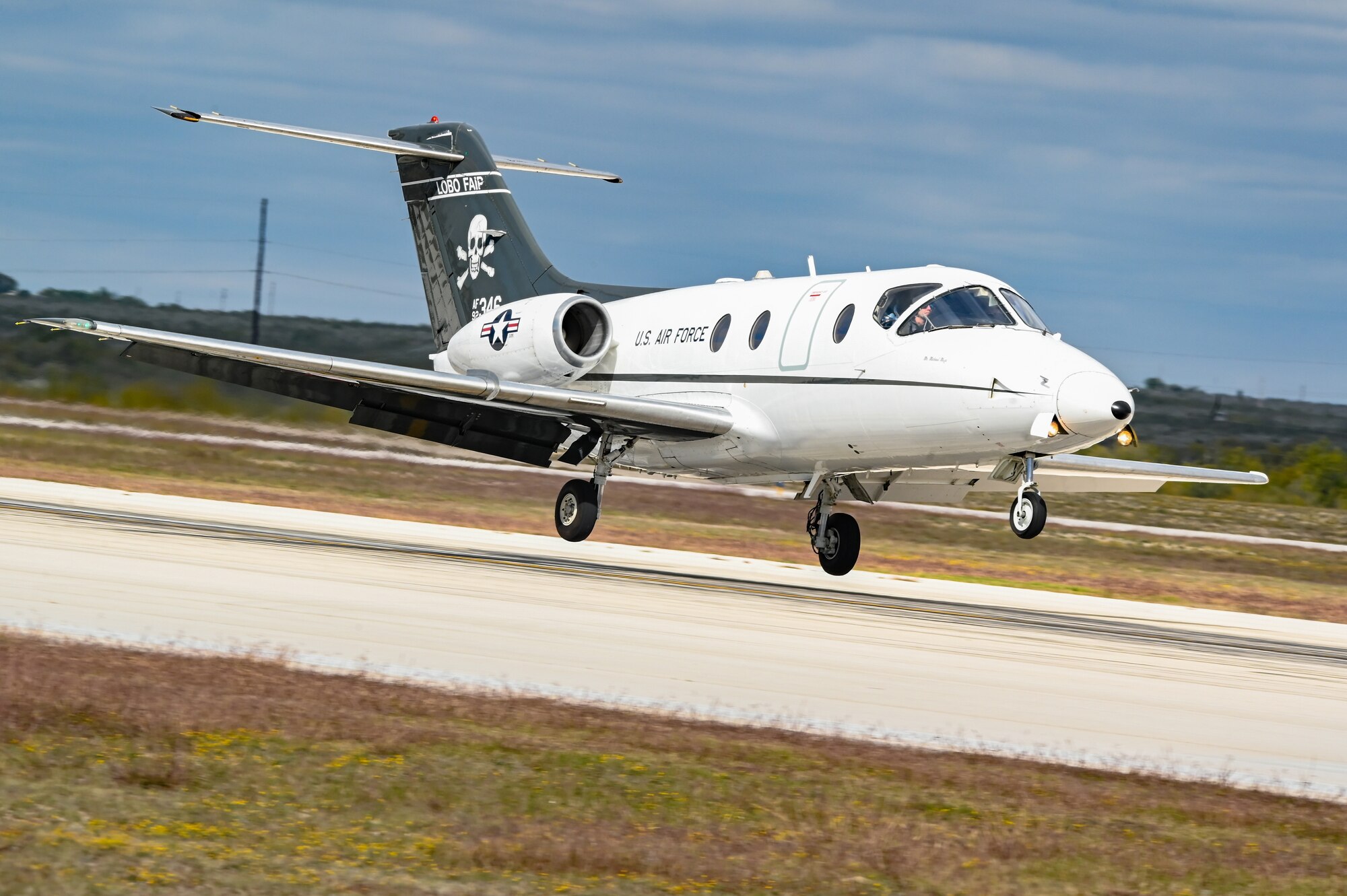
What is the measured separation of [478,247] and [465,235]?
354 millimetres

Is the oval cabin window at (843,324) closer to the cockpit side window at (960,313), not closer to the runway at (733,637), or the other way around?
the cockpit side window at (960,313)

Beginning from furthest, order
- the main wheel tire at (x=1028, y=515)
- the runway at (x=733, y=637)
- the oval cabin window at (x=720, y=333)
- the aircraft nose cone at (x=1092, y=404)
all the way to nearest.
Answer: the oval cabin window at (x=720, y=333)
the main wheel tire at (x=1028, y=515)
the aircraft nose cone at (x=1092, y=404)
the runway at (x=733, y=637)

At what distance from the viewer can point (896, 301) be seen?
1755 cm

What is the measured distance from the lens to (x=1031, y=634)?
17.4 meters

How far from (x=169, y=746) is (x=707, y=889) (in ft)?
11.0

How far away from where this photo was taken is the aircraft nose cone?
1518 cm

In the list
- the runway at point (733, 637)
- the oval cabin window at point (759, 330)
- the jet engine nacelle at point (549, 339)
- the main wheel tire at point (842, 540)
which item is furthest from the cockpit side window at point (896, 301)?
the jet engine nacelle at point (549, 339)

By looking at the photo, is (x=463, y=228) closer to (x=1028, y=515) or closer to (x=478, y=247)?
(x=478, y=247)

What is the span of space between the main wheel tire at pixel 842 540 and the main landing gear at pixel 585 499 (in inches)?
128

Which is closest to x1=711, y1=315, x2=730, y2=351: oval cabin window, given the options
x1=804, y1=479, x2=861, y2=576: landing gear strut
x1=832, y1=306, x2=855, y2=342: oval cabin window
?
x1=832, y1=306, x2=855, y2=342: oval cabin window

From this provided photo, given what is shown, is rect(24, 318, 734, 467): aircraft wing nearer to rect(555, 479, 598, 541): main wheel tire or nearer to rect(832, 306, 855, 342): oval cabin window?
rect(555, 479, 598, 541): main wheel tire

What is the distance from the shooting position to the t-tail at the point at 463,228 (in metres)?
24.5

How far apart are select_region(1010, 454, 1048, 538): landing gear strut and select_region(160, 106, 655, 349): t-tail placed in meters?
9.51

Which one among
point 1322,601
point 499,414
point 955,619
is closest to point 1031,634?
point 955,619
